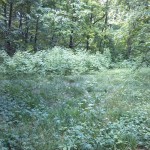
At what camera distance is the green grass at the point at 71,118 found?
6.27 meters

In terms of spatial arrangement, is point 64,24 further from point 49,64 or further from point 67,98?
point 67,98

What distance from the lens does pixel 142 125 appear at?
295 inches

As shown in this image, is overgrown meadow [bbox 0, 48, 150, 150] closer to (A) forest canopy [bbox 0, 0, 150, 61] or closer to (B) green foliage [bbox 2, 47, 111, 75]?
(B) green foliage [bbox 2, 47, 111, 75]

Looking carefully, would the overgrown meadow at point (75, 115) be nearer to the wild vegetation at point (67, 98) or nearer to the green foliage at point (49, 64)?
the wild vegetation at point (67, 98)

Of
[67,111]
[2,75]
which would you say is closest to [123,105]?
[67,111]

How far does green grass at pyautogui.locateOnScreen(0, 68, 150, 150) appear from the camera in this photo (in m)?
6.27

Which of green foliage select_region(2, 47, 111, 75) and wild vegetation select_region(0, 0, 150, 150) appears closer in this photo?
wild vegetation select_region(0, 0, 150, 150)

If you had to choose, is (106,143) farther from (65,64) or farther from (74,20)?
(74,20)

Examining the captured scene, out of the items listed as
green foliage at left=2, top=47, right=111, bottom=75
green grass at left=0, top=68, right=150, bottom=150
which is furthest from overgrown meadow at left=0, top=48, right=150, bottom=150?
green foliage at left=2, top=47, right=111, bottom=75

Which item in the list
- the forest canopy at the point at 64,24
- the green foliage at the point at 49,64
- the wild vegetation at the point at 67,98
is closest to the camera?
the wild vegetation at the point at 67,98

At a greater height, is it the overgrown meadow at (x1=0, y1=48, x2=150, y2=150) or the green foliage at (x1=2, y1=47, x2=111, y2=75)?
the overgrown meadow at (x1=0, y1=48, x2=150, y2=150)

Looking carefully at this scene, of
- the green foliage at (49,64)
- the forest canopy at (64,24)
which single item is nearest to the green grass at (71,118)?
the green foliage at (49,64)

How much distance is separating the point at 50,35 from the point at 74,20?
8.59 feet

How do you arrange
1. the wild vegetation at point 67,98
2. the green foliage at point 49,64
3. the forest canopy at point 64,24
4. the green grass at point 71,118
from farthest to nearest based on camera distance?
the forest canopy at point 64,24, the green foliage at point 49,64, the wild vegetation at point 67,98, the green grass at point 71,118
